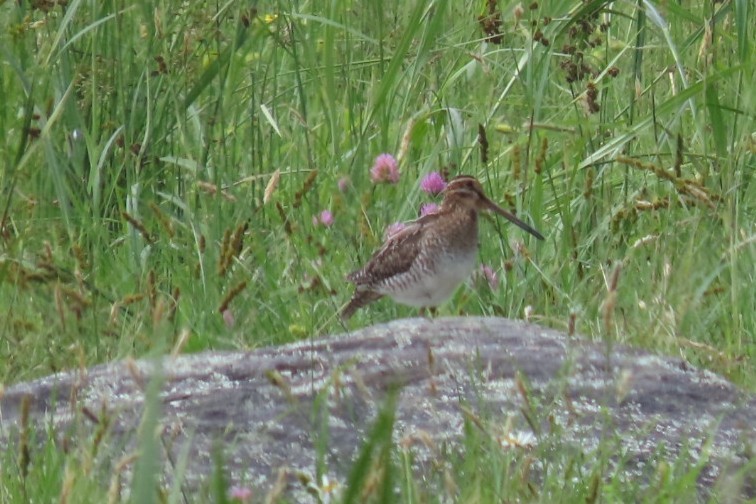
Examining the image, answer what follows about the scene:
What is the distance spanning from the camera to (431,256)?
4.84 m

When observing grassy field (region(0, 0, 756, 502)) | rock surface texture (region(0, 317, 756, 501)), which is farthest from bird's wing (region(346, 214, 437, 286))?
rock surface texture (region(0, 317, 756, 501))

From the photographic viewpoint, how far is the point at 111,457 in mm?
2912

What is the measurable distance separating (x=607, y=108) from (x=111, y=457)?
3569mm

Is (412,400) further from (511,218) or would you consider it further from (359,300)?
(511,218)

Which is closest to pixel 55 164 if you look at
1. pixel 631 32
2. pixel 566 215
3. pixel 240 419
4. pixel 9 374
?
pixel 9 374

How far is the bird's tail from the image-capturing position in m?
4.61

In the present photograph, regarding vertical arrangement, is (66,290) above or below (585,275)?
above

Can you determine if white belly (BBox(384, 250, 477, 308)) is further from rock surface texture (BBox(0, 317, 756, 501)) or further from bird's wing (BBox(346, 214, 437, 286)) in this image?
rock surface texture (BBox(0, 317, 756, 501))

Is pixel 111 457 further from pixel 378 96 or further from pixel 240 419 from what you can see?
pixel 378 96

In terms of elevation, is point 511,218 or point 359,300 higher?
point 511,218

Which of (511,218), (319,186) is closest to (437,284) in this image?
(511,218)

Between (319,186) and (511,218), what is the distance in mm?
817

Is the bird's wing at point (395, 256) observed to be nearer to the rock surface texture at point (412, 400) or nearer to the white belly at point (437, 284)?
the white belly at point (437, 284)

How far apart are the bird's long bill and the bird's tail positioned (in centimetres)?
53
